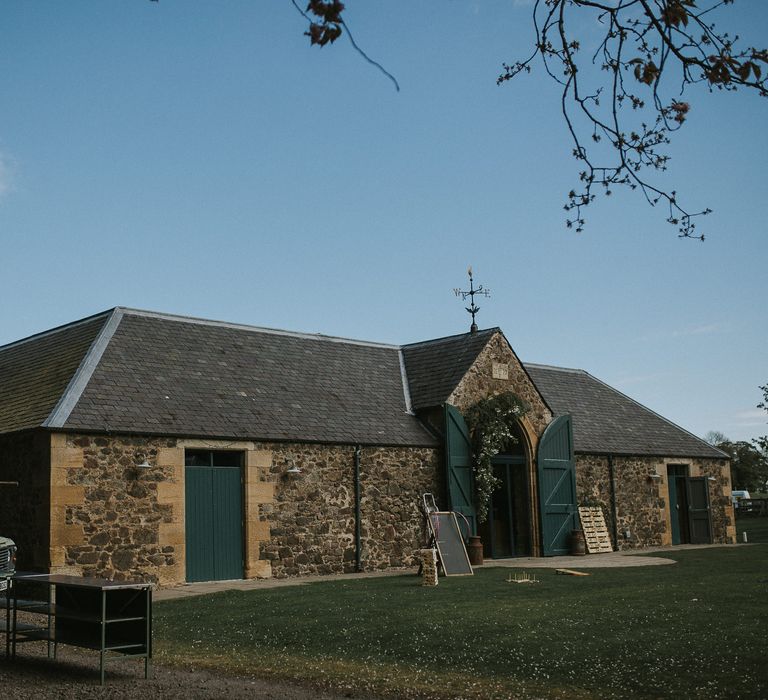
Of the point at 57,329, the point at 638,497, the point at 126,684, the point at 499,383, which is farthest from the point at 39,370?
the point at 638,497

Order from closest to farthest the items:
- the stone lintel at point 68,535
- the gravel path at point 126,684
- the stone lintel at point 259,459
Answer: the gravel path at point 126,684 < the stone lintel at point 68,535 < the stone lintel at point 259,459

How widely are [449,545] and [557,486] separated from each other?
20.6 ft

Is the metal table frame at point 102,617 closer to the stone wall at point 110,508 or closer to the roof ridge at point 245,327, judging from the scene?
the stone wall at point 110,508

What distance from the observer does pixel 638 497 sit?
26078 mm

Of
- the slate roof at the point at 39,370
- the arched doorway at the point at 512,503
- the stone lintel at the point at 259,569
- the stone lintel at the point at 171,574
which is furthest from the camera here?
the arched doorway at the point at 512,503

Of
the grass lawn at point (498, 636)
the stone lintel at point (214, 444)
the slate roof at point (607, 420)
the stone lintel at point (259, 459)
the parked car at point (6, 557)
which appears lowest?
the grass lawn at point (498, 636)

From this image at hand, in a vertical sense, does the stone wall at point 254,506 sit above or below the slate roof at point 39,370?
below

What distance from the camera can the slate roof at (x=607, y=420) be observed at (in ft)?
85.2

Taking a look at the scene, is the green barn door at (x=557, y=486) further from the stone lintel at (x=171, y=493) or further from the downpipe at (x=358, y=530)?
the stone lintel at (x=171, y=493)

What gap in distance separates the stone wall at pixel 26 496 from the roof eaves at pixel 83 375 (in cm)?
36

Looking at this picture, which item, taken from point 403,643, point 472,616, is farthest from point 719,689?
point 472,616

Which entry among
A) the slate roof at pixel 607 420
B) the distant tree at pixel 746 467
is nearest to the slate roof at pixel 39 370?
the slate roof at pixel 607 420

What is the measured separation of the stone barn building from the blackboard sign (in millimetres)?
2313

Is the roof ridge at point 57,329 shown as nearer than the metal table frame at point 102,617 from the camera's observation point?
No
